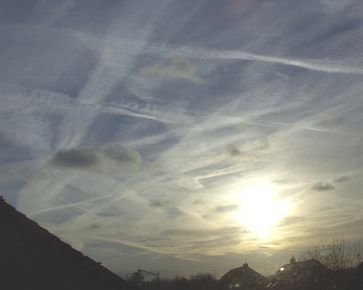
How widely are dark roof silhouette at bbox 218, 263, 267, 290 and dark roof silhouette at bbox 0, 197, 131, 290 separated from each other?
1885 inches

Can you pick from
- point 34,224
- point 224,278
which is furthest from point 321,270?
point 224,278

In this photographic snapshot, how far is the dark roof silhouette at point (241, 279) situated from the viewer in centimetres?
6282

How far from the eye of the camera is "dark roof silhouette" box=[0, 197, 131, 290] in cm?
1309

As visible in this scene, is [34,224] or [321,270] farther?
[321,270]

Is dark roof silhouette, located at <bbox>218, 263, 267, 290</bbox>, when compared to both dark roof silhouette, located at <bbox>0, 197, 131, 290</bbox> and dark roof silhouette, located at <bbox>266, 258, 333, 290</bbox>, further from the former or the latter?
dark roof silhouette, located at <bbox>0, 197, 131, 290</bbox>

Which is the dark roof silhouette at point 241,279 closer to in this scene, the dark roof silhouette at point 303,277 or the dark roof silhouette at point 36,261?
the dark roof silhouette at point 303,277

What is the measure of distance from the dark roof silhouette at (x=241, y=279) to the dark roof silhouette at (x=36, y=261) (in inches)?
1885

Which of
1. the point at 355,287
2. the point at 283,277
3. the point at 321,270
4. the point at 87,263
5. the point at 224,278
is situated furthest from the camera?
the point at 224,278

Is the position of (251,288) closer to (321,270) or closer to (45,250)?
(321,270)

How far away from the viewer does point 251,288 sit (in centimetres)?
5847

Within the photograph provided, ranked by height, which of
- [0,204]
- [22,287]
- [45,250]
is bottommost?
[22,287]

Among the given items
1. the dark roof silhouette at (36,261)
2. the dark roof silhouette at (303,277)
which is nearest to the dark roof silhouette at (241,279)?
the dark roof silhouette at (303,277)

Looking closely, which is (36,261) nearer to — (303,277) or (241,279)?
(303,277)

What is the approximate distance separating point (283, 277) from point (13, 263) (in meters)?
37.6
